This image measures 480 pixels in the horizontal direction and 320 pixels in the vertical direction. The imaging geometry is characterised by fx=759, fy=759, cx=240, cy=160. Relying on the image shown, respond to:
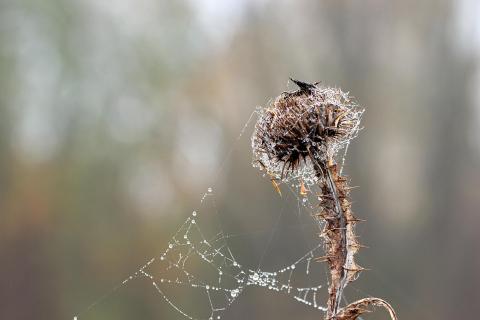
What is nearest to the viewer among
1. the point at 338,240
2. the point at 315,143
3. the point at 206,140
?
the point at 338,240

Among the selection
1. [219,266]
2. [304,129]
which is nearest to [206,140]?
[219,266]

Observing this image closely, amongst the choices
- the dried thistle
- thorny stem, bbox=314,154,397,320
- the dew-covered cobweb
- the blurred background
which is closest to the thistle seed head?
the dried thistle

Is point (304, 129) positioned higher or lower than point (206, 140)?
lower

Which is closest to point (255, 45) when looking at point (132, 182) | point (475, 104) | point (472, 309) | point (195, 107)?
point (195, 107)

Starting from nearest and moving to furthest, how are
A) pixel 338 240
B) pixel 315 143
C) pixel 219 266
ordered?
pixel 338 240 < pixel 315 143 < pixel 219 266

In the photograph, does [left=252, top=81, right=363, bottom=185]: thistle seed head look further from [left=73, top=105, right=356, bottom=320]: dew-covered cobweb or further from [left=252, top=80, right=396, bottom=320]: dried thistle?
[left=73, top=105, right=356, bottom=320]: dew-covered cobweb

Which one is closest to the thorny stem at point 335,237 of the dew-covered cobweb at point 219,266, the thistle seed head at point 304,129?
the thistle seed head at point 304,129

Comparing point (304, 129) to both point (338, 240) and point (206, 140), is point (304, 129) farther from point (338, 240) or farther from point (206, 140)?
point (206, 140)

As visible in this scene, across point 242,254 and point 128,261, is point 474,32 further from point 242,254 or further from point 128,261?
point 128,261

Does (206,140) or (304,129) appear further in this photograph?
(206,140)
